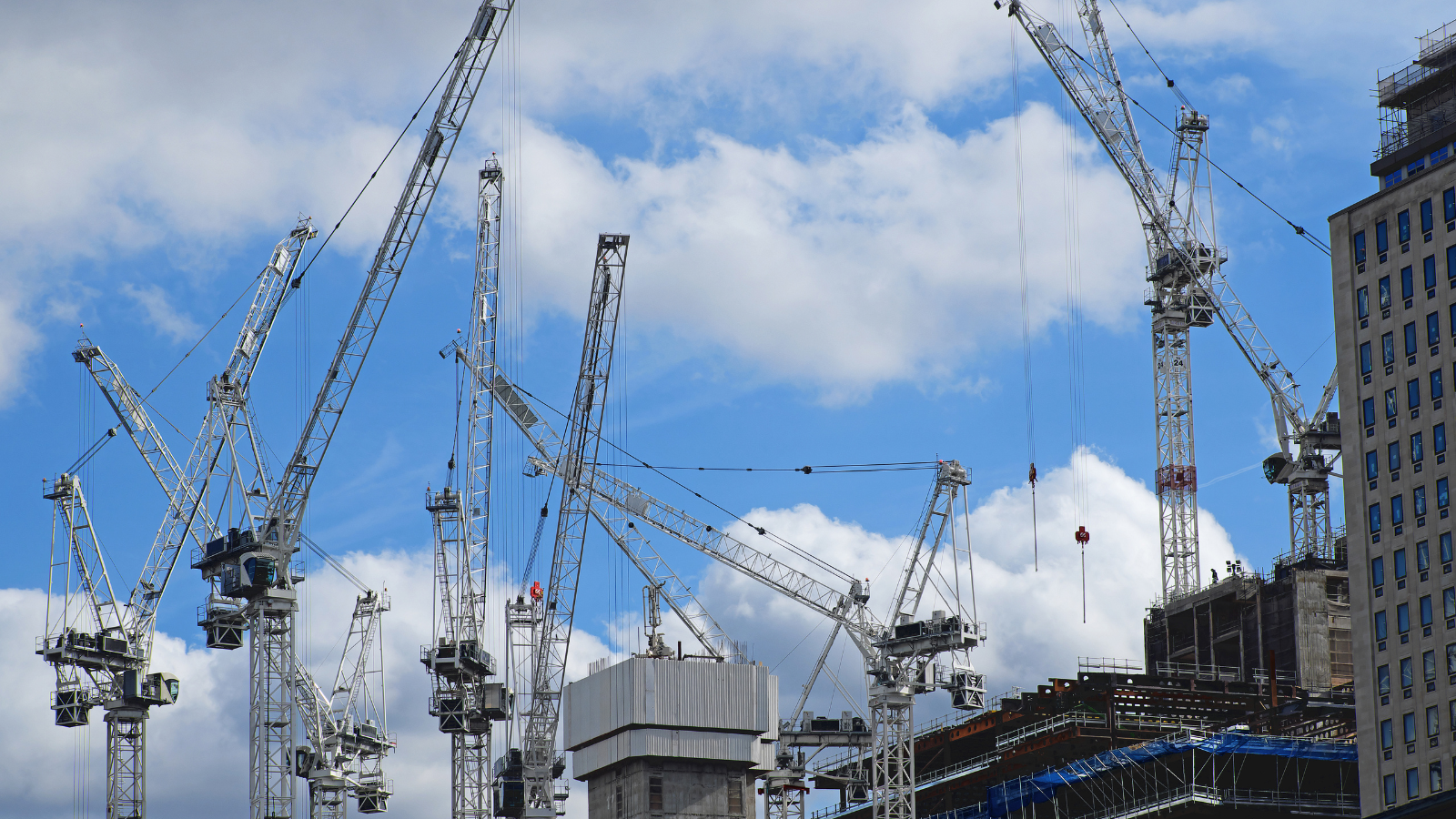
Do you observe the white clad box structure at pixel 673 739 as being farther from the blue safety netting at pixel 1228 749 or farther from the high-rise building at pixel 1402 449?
the high-rise building at pixel 1402 449

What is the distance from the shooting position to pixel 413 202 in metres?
195

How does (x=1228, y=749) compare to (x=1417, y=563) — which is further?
(x=1228, y=749)

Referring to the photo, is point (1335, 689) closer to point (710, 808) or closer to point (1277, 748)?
point (1277, 748)

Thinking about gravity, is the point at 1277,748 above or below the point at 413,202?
below

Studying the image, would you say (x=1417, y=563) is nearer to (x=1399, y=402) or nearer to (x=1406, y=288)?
(x=1399, y=402)

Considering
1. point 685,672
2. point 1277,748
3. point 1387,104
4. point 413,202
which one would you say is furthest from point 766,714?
point 1387,104

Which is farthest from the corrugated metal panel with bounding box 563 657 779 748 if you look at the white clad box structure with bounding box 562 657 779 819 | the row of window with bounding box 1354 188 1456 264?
the row of window with bounding box 1354 188 1456 264

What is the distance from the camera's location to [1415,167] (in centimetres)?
16638

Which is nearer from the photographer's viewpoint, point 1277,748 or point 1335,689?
point 1277,748

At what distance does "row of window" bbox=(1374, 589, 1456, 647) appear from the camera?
15188cm

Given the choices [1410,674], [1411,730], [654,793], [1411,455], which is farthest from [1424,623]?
[654,793]

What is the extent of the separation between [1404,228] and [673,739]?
70.7 meters

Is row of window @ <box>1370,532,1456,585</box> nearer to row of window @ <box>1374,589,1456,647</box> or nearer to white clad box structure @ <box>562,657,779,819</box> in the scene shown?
row of window @ <box>1374,589,1456,647</box>

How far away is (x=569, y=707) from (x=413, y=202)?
152 ft
